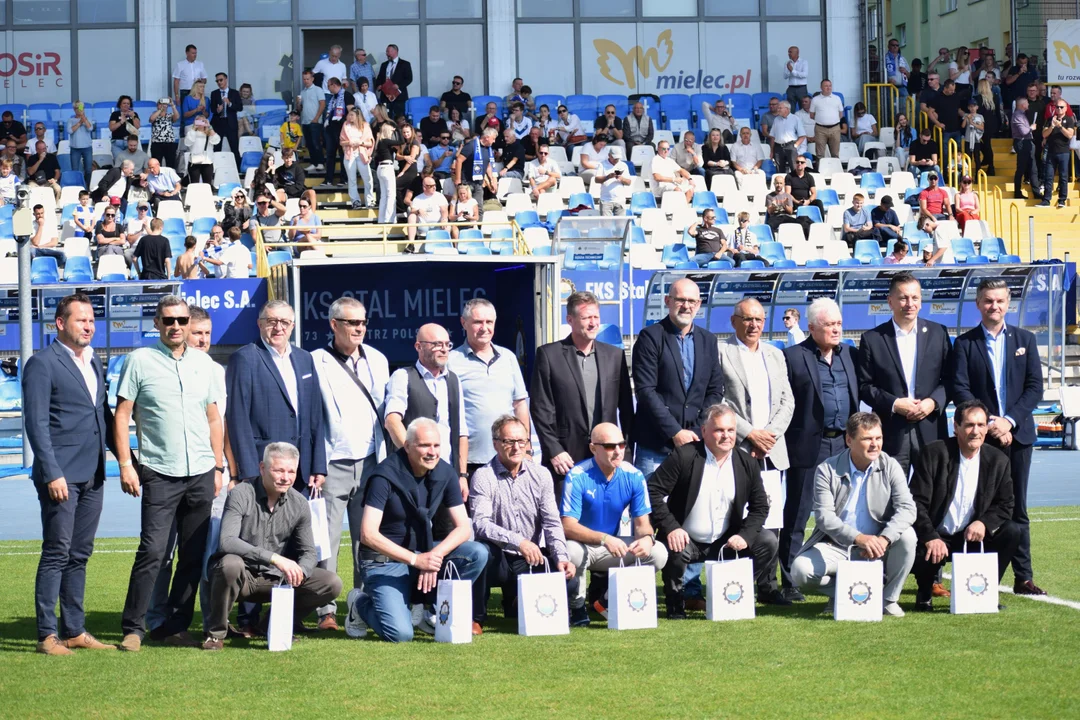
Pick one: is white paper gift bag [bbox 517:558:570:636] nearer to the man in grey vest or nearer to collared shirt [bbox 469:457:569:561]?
collared shirt [bbox 469:457:569:561]

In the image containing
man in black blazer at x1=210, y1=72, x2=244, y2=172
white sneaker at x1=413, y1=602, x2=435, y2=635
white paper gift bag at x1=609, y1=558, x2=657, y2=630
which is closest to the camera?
white paper gift bag at x1=609, y1=558, x2=657, y2=630

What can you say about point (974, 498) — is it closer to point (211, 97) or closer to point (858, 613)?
point (858, 613)

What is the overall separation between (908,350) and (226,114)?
18359 mm

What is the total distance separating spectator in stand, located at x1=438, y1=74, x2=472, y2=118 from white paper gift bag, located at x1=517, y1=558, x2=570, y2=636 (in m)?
19.0

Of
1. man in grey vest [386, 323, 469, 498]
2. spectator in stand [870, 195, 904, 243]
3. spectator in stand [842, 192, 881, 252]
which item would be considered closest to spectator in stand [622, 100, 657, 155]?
spectator in stand [842, 192, 881, 252]

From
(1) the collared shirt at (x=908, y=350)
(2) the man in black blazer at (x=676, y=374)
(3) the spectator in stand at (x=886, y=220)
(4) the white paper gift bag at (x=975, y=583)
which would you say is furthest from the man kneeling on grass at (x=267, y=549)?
(3) the spectator in stand at (x=886, y=220)

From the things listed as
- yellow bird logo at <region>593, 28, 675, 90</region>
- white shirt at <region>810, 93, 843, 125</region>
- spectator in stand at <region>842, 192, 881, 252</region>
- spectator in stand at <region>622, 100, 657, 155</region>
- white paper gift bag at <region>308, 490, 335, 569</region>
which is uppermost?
yellow bird logo at <region>593, 28, 675, 90</region>

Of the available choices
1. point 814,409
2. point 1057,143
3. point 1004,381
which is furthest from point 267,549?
point 1057,143

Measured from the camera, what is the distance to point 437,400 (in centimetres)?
809

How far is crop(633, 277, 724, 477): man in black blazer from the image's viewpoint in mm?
8461

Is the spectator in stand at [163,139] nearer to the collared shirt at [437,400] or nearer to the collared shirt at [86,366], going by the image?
the collared shirt at [437,400]

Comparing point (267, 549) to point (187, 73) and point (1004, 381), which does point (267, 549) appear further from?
point (187, 73)

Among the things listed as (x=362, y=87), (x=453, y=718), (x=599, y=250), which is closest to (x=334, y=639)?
(x=453, y=718)

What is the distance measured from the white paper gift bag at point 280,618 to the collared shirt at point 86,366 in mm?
1272
